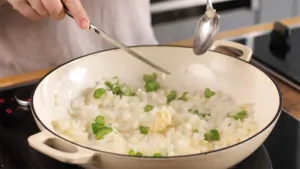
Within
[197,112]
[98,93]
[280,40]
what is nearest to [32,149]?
[98,93]

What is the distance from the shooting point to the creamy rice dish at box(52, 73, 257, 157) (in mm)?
732

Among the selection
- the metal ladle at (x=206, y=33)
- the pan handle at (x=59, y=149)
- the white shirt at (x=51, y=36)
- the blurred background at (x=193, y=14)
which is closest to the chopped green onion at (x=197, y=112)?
the metal ladle at (x=206, y=33)

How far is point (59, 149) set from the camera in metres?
0.68

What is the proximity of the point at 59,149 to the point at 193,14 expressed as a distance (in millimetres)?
1112

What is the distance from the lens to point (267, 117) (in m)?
0.77

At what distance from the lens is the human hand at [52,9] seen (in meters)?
0.82

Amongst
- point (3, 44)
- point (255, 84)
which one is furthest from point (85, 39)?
point (255, 84)

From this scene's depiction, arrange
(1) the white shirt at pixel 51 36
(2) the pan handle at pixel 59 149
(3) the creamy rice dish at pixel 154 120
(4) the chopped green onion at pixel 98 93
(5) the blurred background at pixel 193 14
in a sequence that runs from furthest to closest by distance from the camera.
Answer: (5) the blurred background at pixel 193 14, (1) the white shirt at pixel 51 36, (4) the chopped green onion at pixel 98 93, (3) the creamy rice dish at pixel 154 120, (2) the pan handle at pixel 59 149

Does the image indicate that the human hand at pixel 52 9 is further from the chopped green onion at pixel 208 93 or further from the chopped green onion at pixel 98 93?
the chopped green onion at pixel 208 93

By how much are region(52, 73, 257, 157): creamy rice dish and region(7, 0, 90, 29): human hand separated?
0.39 ft

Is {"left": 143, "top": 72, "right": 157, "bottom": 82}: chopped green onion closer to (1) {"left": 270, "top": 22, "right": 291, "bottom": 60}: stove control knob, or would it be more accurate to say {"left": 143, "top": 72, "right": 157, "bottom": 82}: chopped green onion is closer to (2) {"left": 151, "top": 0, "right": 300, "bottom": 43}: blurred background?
(1) {"left": 270, "top": 22, "right": 291, "bottom": 60}: stove control knob

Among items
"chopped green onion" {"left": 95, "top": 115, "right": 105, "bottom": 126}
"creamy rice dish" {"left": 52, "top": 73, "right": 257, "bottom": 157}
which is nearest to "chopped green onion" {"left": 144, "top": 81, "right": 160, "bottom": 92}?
"creamy rice dish" {"left": 52, "top": 73, "right": 257, "bottom": 157}

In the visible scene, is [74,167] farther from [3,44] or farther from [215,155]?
[3,44]

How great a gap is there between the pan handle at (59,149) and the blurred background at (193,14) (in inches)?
38.8
